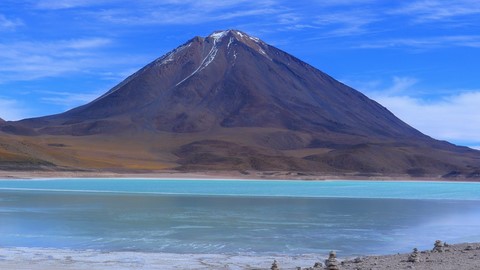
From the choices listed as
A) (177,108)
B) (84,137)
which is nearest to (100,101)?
(177,108)

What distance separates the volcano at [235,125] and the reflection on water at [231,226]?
62297 millimetres

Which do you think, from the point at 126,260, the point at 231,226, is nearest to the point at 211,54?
the point at 231,226

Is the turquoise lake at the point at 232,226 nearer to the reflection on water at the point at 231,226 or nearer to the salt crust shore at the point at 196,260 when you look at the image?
the reflection on water at the point at 231,226

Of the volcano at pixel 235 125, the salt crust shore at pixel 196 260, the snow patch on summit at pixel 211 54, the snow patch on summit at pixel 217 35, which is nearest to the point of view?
the salt crust shore at pixel 196 260

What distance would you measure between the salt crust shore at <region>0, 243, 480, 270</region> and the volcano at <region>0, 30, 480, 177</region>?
76146 mm

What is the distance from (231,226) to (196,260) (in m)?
7.44

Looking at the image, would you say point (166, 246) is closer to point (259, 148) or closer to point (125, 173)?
point (125, 173)

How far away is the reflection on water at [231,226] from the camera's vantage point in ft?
63.0

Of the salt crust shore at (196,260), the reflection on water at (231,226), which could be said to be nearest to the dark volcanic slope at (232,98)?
the reflection on water at (231,226)

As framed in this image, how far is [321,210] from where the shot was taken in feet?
105

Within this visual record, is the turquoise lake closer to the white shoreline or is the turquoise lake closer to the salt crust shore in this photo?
the white shoreline

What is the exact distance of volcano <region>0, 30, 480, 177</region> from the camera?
369 ft

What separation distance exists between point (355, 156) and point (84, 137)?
49432 mm

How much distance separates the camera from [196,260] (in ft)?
54.1
